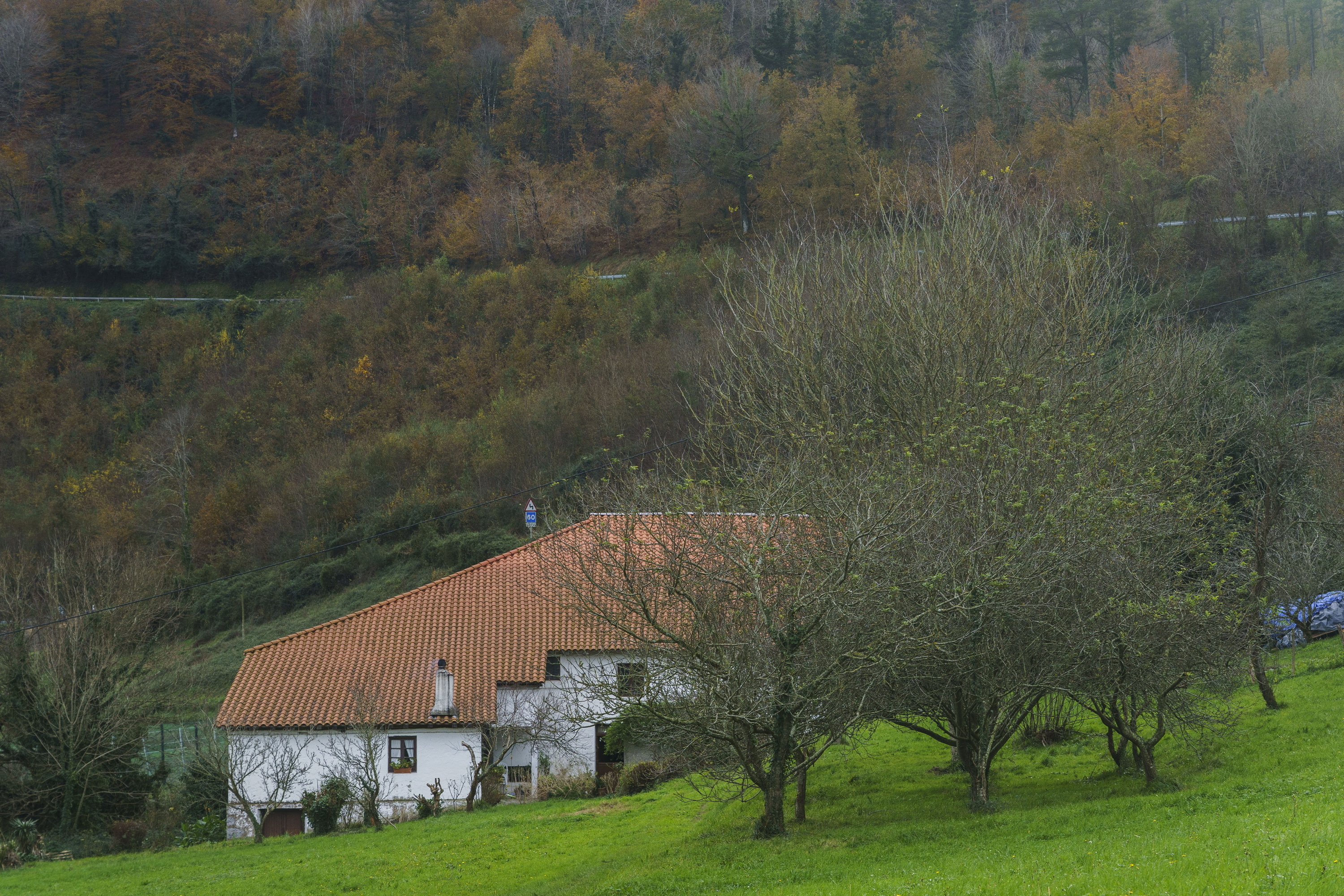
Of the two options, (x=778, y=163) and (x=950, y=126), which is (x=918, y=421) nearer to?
(x=778, y=163)

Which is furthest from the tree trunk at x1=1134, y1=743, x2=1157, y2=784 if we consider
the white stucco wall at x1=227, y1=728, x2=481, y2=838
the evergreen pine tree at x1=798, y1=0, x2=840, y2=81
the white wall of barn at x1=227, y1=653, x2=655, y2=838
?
the evergreen pine tree at x1=798, y1=0, x2=840, y2=81

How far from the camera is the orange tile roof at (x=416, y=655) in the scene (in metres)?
25.2

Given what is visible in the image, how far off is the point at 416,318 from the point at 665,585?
49340mm

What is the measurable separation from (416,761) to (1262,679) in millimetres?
16580

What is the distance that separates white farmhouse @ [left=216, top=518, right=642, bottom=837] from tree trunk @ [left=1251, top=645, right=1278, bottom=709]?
1203 centimetres

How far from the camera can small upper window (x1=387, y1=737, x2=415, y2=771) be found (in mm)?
24625

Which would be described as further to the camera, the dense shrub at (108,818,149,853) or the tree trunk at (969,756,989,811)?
the dense shrub at (108,818,149,853)

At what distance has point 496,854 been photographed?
16.8m

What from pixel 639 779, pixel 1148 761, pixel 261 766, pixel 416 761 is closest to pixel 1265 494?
pixel 1148 761

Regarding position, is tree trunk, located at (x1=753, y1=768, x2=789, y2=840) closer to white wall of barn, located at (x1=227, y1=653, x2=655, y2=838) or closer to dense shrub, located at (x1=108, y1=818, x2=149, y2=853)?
white wall of barn, located at (x1=227, y1=653, x2=655, y2=838)

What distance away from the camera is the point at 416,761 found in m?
24.7

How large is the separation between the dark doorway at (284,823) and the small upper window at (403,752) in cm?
210

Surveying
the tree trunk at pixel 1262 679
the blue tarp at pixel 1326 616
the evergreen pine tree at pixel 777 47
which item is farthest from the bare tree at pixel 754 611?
the evergreen pine tree at pixel 777 47

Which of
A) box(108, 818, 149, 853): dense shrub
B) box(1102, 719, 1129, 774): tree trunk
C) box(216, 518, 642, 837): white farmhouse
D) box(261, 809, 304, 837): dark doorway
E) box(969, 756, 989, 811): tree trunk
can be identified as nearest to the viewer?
box(969, 756, 989, 811): tree trunk
